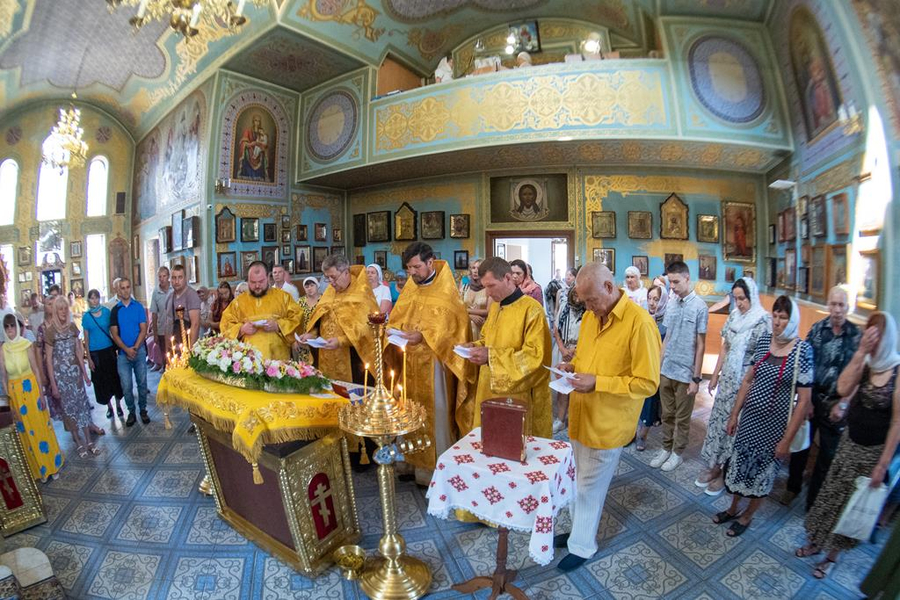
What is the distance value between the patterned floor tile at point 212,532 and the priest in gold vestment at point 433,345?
1505mm

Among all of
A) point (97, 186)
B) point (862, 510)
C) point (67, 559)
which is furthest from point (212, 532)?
point (97, 186)

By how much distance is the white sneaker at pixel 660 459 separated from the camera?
457cm

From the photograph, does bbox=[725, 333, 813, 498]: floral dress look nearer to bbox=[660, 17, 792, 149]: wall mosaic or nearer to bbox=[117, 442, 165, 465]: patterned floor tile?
bbox=[660, 17, 792, 149]: wall mosaic

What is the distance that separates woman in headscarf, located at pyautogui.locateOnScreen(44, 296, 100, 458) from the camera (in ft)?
16.4

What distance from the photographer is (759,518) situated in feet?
11.8

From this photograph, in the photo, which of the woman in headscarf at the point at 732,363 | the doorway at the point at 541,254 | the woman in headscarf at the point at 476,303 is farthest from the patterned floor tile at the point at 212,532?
the doorway at the point at 541,254

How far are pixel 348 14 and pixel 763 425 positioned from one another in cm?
970

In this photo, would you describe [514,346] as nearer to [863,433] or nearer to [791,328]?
[791,328]

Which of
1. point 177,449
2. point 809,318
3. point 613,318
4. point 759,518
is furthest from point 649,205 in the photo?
point 177,449

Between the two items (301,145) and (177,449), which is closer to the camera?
(177,449)

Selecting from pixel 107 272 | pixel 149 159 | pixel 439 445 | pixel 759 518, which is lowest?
pixel 759 518

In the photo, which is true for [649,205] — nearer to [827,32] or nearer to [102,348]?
[827,32]

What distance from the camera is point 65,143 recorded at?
893 centimetres

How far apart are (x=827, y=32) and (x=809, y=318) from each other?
10.2 ft
